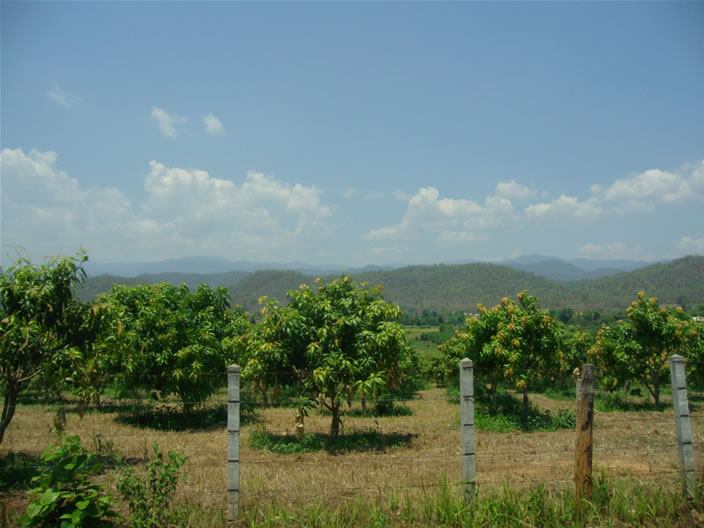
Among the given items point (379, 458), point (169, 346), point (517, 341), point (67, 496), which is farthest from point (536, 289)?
point (67, 496)

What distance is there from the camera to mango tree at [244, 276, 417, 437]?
10.4m

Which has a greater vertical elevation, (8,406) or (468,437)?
(468,437)

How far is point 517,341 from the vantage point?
14.1 meters

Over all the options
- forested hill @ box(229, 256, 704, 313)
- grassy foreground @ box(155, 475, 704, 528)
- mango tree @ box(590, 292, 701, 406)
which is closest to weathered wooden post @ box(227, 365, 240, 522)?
grassy foreground @ box(155, 475, 704, 528)

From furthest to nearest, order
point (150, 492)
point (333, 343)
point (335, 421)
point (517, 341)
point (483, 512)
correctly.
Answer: point (517, 341)
point (335, 421)
point (333, 343)
point (483, 512)
point (150, 492)

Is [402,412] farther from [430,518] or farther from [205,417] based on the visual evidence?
[430,518]

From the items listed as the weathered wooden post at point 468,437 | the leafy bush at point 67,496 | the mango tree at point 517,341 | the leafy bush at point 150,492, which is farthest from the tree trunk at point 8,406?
the mango tree at point 517,341

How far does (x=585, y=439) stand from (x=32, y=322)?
7.65 metres

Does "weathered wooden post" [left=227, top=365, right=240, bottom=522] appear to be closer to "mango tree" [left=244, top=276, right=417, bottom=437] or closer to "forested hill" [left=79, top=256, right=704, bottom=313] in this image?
"mango tree" [left=244, top=276, right=417, bottom=437]

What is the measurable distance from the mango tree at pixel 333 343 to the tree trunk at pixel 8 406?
14.4 feet

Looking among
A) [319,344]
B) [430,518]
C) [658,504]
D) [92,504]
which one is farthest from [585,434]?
[319,344]

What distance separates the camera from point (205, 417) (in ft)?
48.2

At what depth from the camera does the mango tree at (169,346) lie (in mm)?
13781

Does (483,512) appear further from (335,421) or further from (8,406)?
(8,406)
